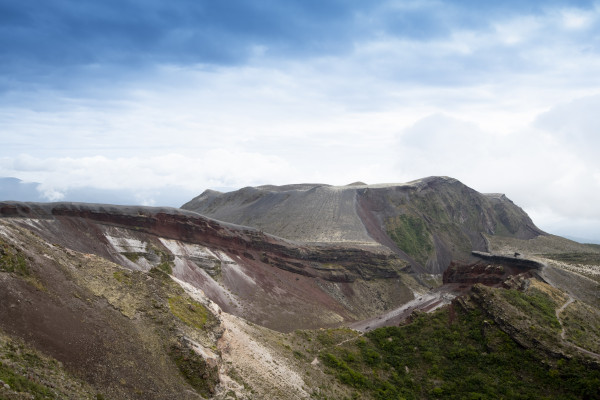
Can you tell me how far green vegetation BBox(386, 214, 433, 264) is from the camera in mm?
90500

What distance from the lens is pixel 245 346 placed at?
25.7m

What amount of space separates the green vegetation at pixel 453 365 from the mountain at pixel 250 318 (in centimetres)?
10

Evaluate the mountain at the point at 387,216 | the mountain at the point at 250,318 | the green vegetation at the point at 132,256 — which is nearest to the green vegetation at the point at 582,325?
the mountain at the point at 250,318

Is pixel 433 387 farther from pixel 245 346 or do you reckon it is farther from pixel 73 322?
pixel 73 322

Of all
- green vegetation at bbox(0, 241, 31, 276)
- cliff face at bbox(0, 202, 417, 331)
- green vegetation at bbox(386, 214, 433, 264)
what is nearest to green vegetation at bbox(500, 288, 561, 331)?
cliff face at bbox(0, 202, 417, 331)

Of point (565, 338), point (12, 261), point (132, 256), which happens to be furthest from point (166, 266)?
point (565, 338)

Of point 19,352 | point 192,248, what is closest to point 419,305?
point 192,248

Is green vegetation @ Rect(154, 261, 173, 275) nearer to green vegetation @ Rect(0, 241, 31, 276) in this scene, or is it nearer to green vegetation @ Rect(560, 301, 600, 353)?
green vegetation @ Rect(0, 241, 31, 276)

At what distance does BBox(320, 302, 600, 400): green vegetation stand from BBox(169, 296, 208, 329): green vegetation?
32.3 ft

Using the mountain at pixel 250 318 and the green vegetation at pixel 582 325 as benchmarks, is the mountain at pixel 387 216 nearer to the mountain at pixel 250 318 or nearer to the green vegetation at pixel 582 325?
the mountain at pixel 250 318

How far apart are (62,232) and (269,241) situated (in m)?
28.8

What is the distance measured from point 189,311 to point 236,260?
3256 cm

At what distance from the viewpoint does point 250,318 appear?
46281 millimetres

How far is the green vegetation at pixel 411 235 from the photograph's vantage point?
90.5m
